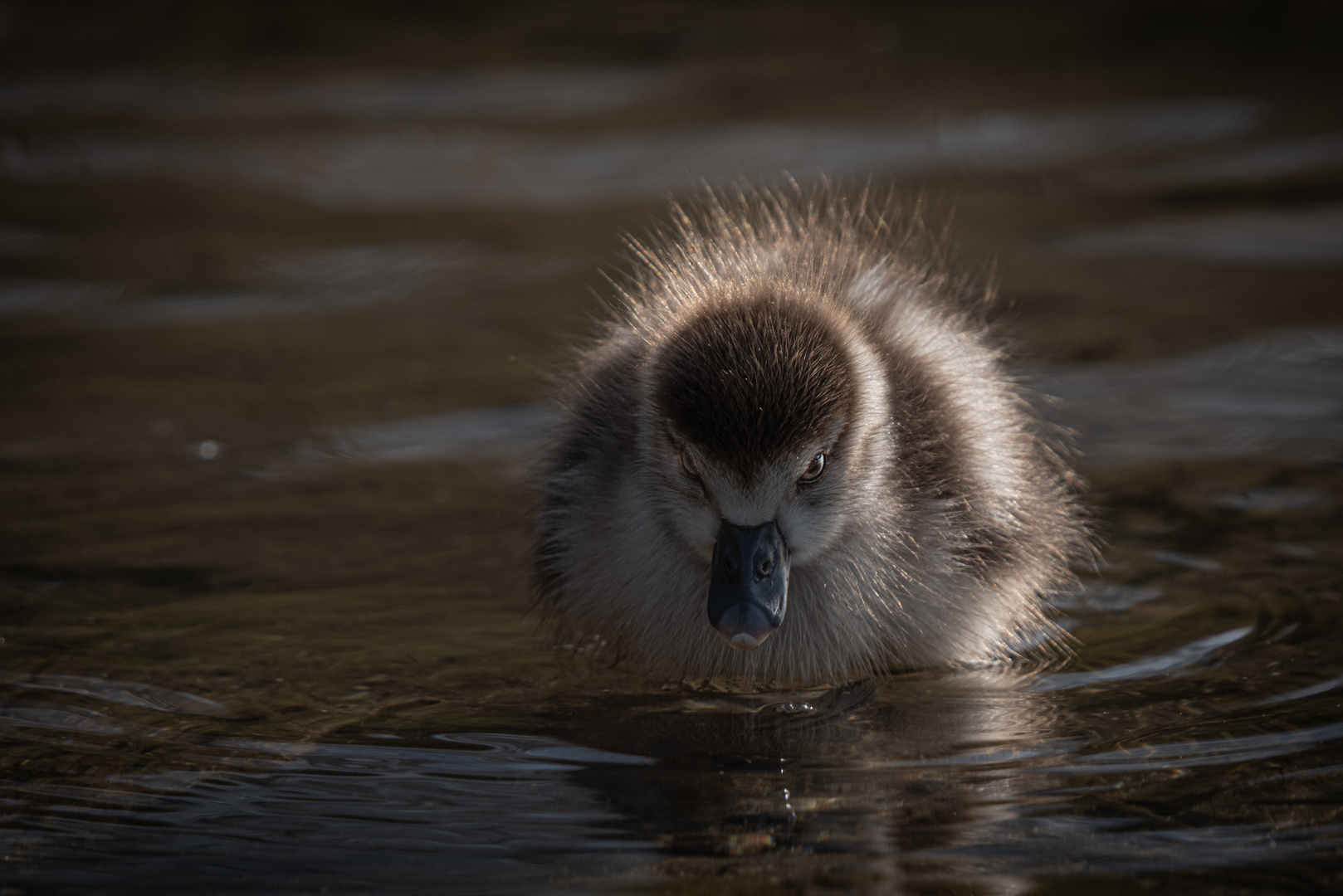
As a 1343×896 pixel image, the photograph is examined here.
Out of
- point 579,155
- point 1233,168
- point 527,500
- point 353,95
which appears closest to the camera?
point 527,500

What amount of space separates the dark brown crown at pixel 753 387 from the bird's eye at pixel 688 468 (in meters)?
0.06

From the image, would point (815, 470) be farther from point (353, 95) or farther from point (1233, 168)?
point (353, 95)

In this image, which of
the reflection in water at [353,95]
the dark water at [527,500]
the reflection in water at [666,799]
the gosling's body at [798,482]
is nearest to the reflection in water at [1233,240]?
the dark water at [527,500]

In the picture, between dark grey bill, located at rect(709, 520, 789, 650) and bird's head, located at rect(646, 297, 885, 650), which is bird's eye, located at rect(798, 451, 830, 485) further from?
dark grey bill, located at rect(709, 520, 789, 650)

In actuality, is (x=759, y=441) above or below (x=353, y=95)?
below

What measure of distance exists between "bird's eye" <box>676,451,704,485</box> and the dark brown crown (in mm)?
64

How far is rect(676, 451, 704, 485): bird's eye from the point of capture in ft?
10.9

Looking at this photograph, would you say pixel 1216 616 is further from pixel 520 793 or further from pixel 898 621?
pixel 520 793

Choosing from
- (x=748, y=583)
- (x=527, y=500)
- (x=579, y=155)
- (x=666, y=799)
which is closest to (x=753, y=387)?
(x=748, y=583)

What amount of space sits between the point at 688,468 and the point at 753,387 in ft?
0.91

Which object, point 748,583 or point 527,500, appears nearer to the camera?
point 748,583

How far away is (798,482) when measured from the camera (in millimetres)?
3271

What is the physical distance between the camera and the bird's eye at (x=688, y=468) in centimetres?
331

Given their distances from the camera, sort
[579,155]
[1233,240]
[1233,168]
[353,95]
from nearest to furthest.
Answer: [1233,240] → [1233,168] → [579,155] → [353,95]
